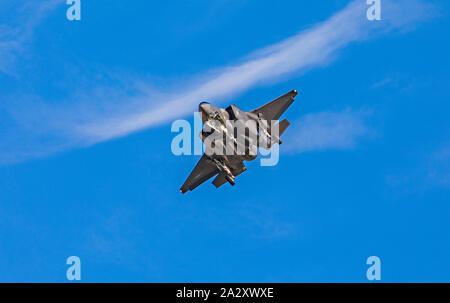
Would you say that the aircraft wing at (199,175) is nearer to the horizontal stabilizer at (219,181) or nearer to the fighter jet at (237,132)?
the horizontal stabilizer at (219,181)

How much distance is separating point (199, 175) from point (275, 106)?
58.4 ft

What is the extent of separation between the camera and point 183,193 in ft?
337

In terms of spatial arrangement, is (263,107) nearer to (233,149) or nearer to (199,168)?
(233,149)

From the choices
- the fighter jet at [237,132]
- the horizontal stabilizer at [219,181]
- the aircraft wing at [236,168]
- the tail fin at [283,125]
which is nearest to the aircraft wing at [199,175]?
the horizontal stabilizer at [219,181]

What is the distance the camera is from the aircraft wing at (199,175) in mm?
101438

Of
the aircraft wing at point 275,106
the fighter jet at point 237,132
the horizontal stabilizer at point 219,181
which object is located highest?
the aircraft wing at point 275,106

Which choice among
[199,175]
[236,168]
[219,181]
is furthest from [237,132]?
[199,175]

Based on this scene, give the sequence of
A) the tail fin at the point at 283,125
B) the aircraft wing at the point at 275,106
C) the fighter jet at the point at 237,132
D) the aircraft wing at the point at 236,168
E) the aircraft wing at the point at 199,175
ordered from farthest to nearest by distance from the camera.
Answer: the aircraft wing at the point at 199,175
the tail fin at the point at 283,125
the aircraft wing at the point at 275,106
the aircraft wing at the point at 236,168
the fighter jet at the point at 237,132

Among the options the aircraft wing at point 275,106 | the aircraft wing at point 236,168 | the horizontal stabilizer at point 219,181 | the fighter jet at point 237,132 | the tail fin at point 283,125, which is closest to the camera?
the fighter jet at point 237,132

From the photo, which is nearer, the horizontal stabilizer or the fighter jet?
the fighter jet

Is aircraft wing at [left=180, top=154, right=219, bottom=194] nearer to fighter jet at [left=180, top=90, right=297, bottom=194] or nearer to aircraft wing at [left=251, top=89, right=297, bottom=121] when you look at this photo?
fighter jet at [left=180, top=90, right=297, bottom=194]

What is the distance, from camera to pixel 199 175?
102m

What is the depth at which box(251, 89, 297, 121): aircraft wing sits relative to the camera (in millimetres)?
96613

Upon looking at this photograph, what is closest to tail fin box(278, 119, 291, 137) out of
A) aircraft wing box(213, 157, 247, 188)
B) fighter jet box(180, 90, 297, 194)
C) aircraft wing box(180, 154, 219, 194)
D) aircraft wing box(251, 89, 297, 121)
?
fighter jet box(180, 90, 297, 194)
